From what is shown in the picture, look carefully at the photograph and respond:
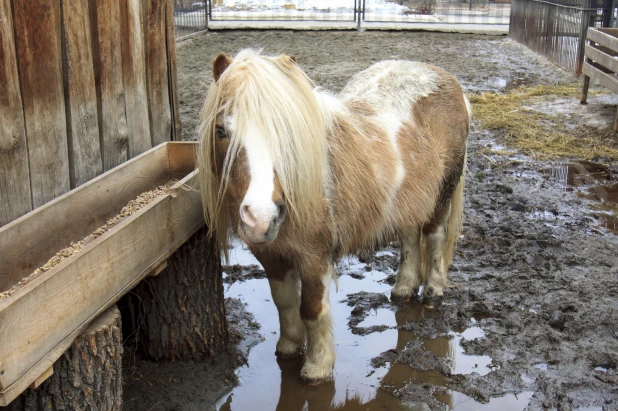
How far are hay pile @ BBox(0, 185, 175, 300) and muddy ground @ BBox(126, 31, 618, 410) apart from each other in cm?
86

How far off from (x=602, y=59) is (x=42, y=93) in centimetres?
786

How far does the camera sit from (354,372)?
3.66 meters

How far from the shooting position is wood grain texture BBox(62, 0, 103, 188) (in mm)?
3133

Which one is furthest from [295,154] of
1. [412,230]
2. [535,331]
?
[535,331]

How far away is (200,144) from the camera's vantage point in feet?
9.78

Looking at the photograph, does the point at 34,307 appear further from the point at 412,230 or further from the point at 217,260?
the point at 412,230

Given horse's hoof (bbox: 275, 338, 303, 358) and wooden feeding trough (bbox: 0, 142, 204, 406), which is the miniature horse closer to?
horse's hoof (bbox: 275, 338, 303, 358)

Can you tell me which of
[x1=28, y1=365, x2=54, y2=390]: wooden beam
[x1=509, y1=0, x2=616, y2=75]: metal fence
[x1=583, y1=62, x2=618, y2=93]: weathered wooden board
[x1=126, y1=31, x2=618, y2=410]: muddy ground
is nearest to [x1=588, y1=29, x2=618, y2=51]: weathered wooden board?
[x1=583, y1=62, x2=618, y2=93]: weathered wooden board

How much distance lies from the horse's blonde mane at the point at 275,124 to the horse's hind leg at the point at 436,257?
1540mm

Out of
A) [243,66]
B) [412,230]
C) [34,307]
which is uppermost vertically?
[243,66]

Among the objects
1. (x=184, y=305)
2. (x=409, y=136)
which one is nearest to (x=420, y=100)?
(x=409, y=136)

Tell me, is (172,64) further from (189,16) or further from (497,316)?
(189,16)

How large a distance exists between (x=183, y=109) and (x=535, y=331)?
233 inches

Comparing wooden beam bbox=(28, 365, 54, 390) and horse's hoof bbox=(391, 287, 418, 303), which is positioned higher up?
wooden beam bbox=(28, 365, 54, 390)
